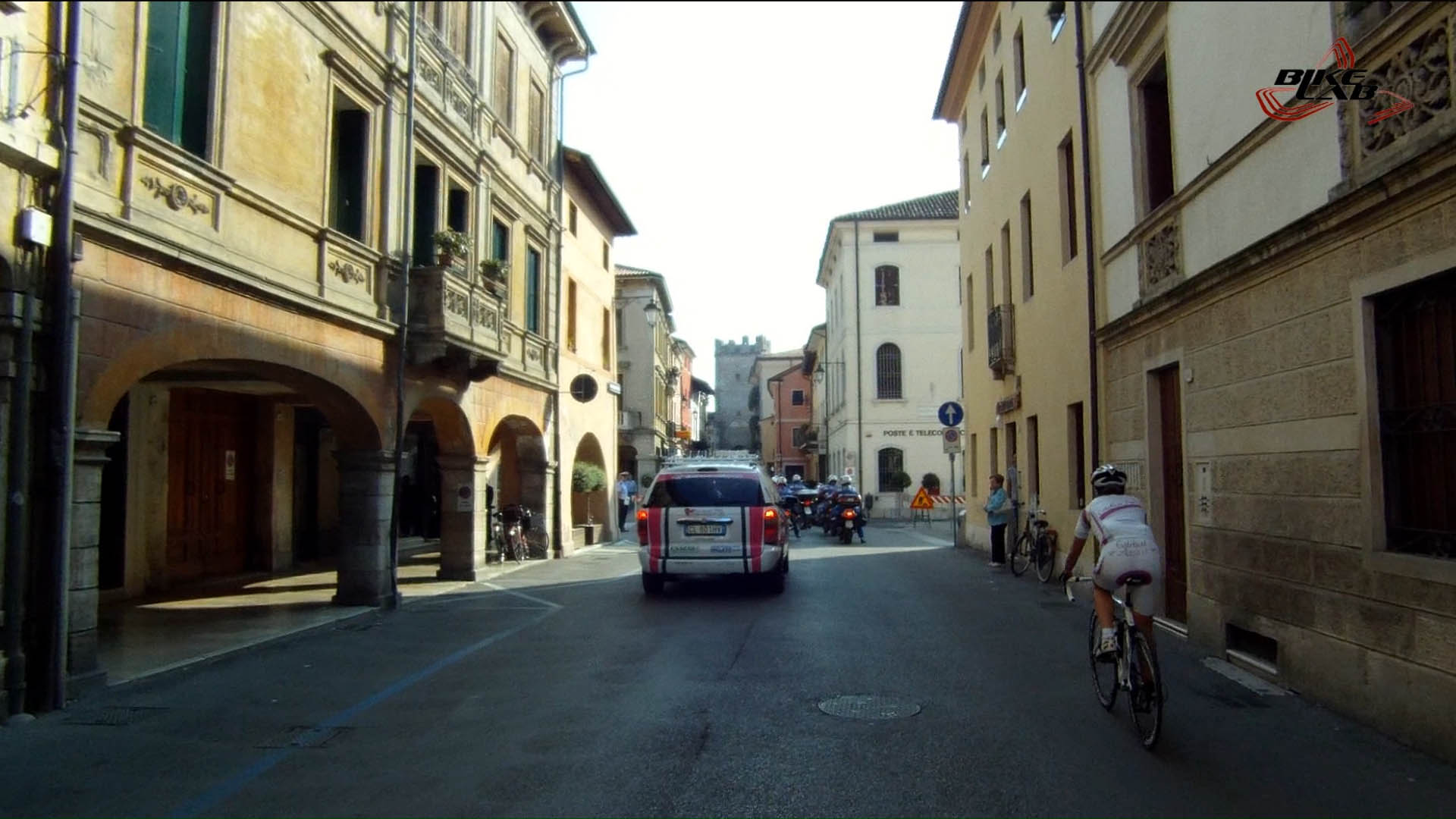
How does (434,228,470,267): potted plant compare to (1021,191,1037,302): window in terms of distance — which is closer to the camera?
(434,228,470,267): potted plant

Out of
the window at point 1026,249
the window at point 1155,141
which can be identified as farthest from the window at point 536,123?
the window at point 1155,141

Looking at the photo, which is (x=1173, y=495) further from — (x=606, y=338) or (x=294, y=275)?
(x=606, y=338)

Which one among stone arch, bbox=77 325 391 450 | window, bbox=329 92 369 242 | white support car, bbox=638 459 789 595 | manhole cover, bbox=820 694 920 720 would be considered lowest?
manhole cover, bbox=820 694 920 720

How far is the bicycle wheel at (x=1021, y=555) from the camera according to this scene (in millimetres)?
16547

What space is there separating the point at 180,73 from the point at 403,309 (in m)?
4.71

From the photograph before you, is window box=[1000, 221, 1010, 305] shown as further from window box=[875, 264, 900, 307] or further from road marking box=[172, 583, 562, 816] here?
window box=[875, 264, 900, 307]

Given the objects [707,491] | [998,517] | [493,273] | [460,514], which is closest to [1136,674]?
[707,491]

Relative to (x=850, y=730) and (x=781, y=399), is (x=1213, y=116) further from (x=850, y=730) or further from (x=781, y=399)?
(x=781, y=399)

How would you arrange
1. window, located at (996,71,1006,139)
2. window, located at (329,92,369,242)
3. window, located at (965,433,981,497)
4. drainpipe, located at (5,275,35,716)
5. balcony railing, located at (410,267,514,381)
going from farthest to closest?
window, located at (965,433,981,497)
window, located at (996,71,1006,139)
balcony railing, located at (410,267,514,381)
window, located at (329,92,369,242)
drainpipe, located at (5,275,35,716)

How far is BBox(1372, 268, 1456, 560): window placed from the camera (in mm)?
5797

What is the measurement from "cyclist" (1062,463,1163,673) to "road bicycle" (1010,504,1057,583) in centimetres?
895

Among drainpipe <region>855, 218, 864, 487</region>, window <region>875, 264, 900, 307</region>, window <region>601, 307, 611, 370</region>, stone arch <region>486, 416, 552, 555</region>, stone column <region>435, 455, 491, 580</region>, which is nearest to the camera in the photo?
stone column <region>435, 455, 491, 580</region>

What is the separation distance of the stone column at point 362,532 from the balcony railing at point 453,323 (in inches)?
69.0

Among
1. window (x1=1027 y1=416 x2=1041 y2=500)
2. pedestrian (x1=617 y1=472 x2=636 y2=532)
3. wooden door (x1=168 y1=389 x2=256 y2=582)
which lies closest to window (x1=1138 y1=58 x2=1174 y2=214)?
window (x1=1027 y1=416 x2=1041 y2=500)
